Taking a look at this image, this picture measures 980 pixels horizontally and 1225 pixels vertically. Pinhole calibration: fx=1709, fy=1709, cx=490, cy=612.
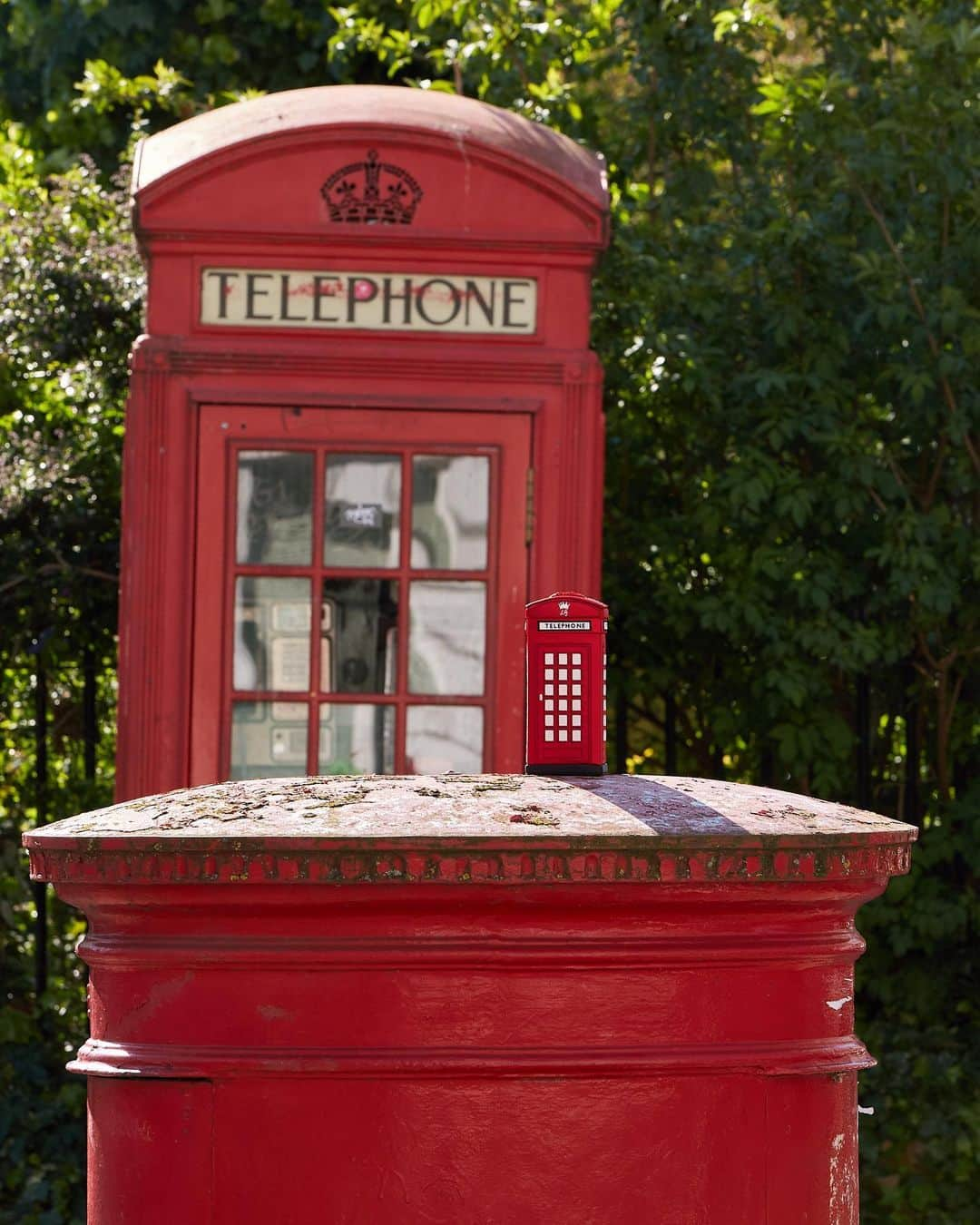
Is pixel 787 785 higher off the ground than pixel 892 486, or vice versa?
pixel 892 486

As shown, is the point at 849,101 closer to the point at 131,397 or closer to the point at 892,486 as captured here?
the point at 892,486

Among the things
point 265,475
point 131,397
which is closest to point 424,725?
point 265,475

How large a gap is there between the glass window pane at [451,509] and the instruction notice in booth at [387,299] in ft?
1.32

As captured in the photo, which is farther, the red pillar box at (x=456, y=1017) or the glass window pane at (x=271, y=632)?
the glass window pane at (x=271, y=632)

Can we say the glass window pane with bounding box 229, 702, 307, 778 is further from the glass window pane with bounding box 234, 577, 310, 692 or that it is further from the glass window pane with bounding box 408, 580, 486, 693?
the glass window pane with bounding box 408, 580, 486, 693

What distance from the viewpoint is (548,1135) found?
6.12ft

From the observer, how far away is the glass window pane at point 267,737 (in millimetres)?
5035

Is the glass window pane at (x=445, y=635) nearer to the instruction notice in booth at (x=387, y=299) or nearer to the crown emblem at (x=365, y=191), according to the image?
the instruction notice in booth at (x=387, y=299)

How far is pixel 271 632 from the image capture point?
5023 mm

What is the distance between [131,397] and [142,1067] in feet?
10.9

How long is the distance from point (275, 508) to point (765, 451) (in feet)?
6.54

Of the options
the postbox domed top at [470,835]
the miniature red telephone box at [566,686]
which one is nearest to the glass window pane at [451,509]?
the miniature red telephone box at [566,686]

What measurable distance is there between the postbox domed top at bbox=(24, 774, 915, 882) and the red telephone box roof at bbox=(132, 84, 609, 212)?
3.30m

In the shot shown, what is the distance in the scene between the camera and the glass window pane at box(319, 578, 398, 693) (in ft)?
16.5
